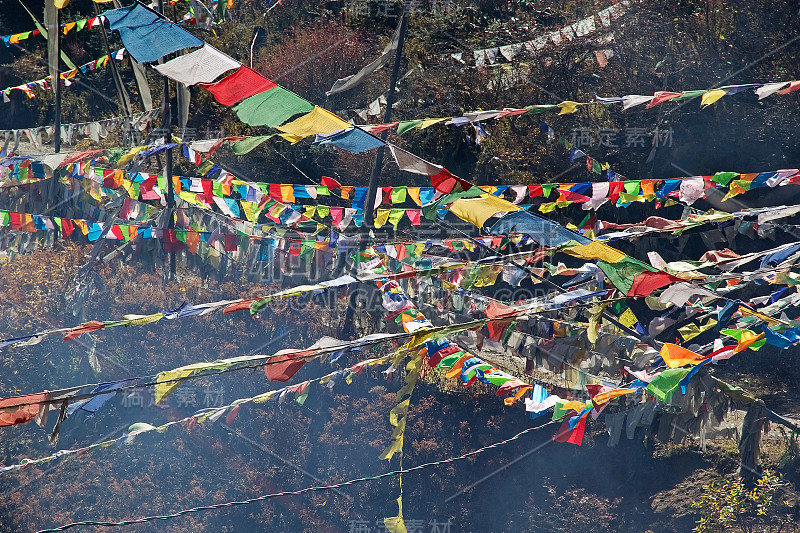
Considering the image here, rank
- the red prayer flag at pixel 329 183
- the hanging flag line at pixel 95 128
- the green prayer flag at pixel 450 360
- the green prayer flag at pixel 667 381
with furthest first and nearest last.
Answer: the hanging flag line at pixel 95 128 < the red prayer flag at pixel 329 183 < the green prayer flag at pixel 450 360 < the green prayer flag at pixel 667 381

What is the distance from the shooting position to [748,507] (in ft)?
21.3

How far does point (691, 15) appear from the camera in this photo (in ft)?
33.9

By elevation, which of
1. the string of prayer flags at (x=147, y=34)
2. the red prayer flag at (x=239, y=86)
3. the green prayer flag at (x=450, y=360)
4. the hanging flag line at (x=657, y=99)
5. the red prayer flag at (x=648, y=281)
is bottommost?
the green prayer flag at (x=450, y=360)

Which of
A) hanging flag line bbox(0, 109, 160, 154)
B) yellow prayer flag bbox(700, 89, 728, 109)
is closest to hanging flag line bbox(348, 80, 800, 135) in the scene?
yellow prayer flag bbox(700, 89, 728, 109)

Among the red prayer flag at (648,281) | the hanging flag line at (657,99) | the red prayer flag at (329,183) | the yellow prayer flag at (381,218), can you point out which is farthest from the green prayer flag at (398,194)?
the red prayer flag at (648,281)

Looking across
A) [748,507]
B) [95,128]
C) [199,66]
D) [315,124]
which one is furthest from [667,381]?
[95,128]

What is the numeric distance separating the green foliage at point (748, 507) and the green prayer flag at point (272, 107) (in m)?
5.59

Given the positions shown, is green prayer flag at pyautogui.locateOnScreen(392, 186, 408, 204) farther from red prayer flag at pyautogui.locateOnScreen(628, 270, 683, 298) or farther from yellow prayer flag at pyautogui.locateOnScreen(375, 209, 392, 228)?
red prayer flag at pyautogui.locateOnScreen(628, 270, 683, 298)

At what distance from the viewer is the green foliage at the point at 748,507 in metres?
6.38

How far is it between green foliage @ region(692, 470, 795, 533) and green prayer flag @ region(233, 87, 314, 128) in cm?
559

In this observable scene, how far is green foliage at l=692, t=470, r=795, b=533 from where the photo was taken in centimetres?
638

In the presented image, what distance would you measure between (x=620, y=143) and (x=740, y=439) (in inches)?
206

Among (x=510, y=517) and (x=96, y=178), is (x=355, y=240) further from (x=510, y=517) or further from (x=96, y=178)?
(x=96, y=178)

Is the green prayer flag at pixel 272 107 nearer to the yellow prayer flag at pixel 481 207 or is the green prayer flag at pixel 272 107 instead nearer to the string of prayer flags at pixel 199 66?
the string of prayer flags at pixel 199 66
